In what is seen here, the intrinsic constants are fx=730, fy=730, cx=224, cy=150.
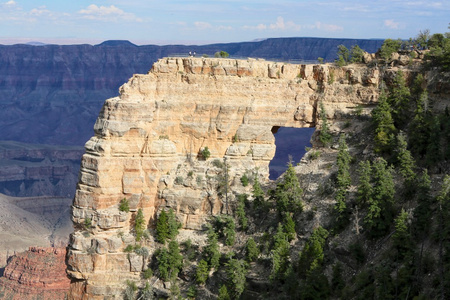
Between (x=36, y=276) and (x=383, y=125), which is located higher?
(x=383, y=125)

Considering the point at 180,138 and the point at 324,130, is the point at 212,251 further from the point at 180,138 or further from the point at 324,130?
the point at 324,130

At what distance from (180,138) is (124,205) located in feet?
23.7

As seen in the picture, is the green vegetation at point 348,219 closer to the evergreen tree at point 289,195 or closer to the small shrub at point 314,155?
the evergreen tree at point 289,195

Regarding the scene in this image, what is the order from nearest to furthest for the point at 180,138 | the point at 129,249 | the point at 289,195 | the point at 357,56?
1. the point at 289,195
2. the point at 129,249
3. the point at 180,138
4. the point at 357,56

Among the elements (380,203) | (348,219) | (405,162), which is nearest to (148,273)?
(348,219)

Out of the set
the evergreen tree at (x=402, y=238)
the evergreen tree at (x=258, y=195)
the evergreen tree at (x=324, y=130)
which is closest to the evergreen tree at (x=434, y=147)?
the evergreen tree at (x=402, y=238)

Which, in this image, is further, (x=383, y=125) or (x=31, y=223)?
(x=31, y=223)

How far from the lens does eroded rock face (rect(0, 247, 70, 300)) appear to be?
78.9 m

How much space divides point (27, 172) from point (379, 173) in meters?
122

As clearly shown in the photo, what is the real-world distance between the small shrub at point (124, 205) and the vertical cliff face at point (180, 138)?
294 mm

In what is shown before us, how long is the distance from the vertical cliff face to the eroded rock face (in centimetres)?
2082

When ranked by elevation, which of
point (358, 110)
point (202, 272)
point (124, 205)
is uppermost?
point (358, 110)

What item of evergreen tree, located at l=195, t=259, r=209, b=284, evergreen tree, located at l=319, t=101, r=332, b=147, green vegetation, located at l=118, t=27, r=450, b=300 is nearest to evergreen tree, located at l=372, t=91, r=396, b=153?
green vegetation, located at l=118, t=27, r=450, b=300

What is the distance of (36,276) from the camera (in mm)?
81562
